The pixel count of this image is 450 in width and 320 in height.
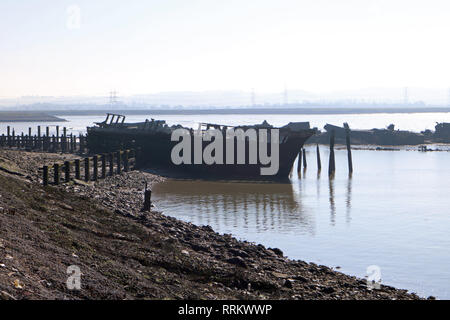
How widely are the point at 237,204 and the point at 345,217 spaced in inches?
230

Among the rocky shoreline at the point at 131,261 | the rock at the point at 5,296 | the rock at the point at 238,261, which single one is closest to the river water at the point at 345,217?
the rocky shoreline at the point at 131,261

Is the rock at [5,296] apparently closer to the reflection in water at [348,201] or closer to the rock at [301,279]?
the rock at [301,279]

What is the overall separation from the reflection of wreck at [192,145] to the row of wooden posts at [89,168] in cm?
190

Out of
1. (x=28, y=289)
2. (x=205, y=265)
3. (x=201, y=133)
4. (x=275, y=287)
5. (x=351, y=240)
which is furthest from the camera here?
(x=201, y=133)

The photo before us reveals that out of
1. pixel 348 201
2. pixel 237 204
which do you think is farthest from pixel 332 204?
pixel 237 204

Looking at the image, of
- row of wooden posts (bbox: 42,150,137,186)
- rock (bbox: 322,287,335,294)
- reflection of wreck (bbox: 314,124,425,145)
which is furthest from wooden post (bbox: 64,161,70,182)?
reflection of wreck (bbox: 314,124,425,145)

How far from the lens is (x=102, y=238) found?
14.8 metres

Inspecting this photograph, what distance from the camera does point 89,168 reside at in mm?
35594

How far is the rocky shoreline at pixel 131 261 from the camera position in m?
10.2

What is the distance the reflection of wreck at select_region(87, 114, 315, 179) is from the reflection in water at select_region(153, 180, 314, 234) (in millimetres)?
1656

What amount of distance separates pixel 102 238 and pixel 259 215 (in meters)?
12.6

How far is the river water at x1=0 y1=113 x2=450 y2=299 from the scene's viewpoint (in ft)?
58.4
